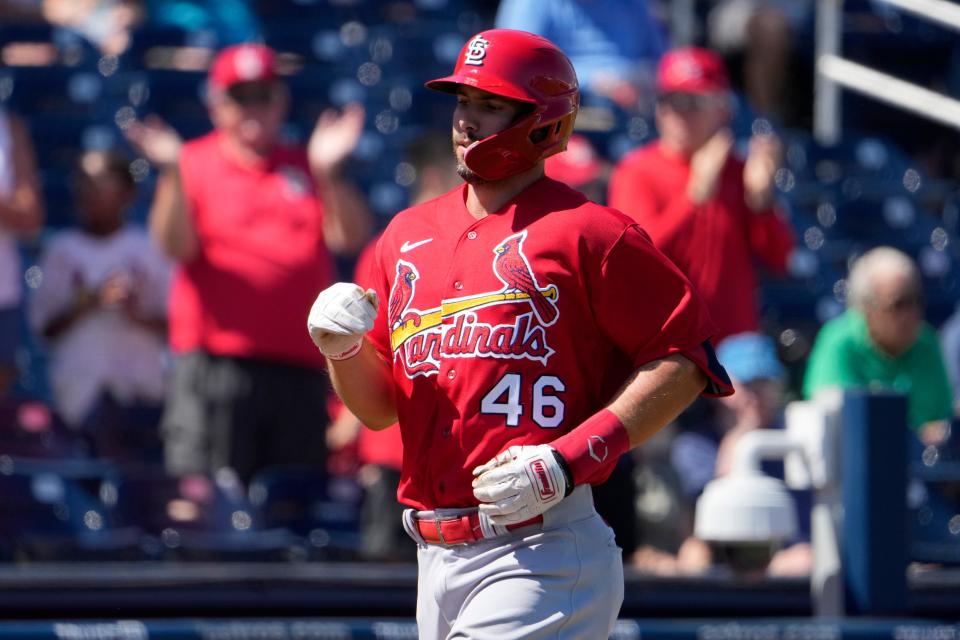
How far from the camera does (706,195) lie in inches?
272

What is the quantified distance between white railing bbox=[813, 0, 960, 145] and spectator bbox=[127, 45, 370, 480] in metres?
3.16

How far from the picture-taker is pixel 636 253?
342cm

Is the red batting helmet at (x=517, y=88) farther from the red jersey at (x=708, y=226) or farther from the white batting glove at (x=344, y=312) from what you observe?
the red jersey at (x=708, y=226)

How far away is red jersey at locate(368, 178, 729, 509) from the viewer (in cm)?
339

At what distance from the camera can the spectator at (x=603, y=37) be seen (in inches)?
314

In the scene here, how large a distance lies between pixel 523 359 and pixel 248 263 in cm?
337

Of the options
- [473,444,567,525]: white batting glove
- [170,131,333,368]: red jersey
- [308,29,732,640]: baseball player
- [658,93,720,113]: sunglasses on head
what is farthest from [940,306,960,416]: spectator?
[473,444,567,525]: white batting glove

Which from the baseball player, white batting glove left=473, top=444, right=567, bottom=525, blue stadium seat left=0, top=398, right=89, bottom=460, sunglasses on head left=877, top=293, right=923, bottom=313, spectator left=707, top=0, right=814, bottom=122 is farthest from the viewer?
spectator left=707, top=0, right=814, bottom=122

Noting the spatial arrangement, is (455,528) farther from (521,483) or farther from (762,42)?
(762,42)

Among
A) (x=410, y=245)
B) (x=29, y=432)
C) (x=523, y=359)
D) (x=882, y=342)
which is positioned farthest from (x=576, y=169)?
(x=523, y=359)

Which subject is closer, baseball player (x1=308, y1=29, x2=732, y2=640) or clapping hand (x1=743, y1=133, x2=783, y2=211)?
baseball player (x1=308, y1=29, x2=732, y2=640)

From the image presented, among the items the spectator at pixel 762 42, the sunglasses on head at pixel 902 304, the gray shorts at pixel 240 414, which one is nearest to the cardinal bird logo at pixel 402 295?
the gray shorts at pixel 240 414

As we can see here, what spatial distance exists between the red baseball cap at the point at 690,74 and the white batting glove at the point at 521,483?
401cm

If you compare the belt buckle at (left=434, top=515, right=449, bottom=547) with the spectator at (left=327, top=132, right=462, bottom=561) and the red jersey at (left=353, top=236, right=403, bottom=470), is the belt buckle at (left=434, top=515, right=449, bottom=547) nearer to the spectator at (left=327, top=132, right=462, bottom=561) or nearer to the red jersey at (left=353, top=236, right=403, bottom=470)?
the spectator at (left=327, top=132, right=462, bottom=561)
